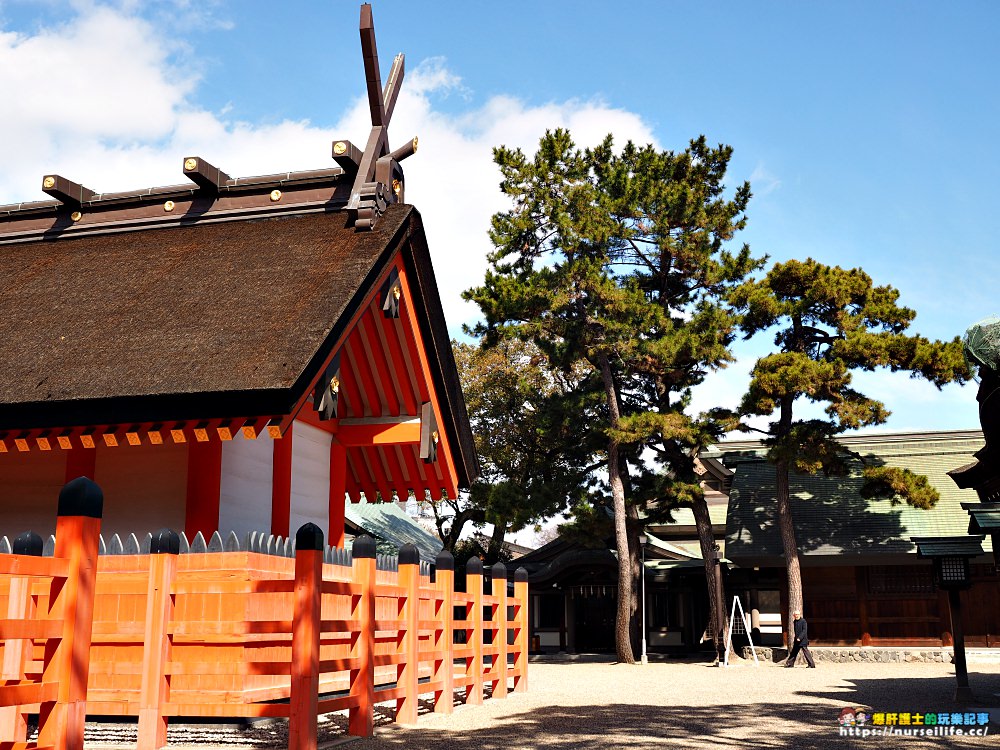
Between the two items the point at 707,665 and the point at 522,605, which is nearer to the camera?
the point at 522,605

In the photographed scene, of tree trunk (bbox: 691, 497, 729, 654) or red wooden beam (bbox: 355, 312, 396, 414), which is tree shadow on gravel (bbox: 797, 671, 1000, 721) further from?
tree trunk (bbox: 691, 497, 729, 654)

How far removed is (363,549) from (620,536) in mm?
18638

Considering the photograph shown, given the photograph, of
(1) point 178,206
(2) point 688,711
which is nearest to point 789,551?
(2) point 688,711

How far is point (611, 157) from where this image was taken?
26969 millimetres

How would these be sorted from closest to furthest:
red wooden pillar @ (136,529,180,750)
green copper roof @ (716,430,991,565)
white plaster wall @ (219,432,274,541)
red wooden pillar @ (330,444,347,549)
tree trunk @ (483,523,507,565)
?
1. red wooden pillar @ (136,529,180,750)
2. white plaster wall @ (219,432,274,541)
3. red wooden pillar @ (330,444,347,549)
4. green copper roof @ (716,430,991,565)
5. tree trunk @ (483,523,507,565)

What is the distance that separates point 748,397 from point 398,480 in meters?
14.0

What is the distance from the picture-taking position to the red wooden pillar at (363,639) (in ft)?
26.1

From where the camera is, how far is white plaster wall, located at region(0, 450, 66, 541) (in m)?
10.0

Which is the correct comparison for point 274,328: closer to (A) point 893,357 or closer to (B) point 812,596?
(A) point 893,357

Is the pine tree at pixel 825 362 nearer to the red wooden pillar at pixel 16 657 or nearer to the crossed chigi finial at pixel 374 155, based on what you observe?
the crossed chigi finial at pixel 374 155

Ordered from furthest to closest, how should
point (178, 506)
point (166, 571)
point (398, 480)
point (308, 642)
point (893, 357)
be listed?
point (893, 357) < point (398, 480) < point (178, 506) < point (166, 571) < point (308, 642)

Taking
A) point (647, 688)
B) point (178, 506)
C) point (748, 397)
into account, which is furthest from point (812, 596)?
point (178, 506)

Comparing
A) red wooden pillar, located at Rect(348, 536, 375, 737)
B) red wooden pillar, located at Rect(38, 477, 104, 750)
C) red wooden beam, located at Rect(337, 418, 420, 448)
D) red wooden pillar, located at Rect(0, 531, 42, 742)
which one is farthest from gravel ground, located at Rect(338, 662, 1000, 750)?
red wooden pillar, located at Rect(38, 477, 104, 750)

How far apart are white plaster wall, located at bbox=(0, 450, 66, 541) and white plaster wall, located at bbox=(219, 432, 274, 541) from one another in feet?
5.96
